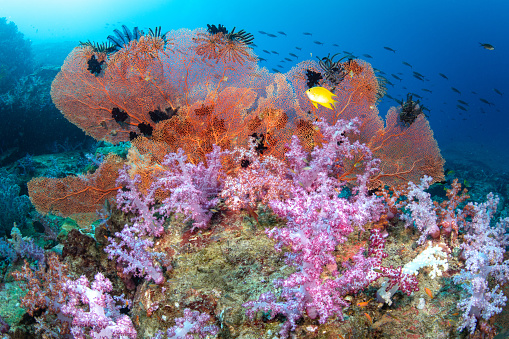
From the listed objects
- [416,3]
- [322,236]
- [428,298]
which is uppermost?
[416,3]

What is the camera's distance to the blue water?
274 feet

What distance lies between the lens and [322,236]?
205cm

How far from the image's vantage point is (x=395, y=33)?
330 ft

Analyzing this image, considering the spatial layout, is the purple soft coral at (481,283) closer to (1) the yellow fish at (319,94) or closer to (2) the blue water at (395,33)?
(1) the yellow fish at (319,94)

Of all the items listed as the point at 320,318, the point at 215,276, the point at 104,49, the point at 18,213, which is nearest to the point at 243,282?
the point at 215,276

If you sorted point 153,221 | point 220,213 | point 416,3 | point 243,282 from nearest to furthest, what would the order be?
1. point 243,282
2. point 153,221
3. point 220,213
4. point 416,3

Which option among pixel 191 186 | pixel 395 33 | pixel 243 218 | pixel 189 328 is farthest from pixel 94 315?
pixel 395 33

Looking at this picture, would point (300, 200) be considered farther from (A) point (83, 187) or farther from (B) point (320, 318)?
(A) point (83, 187)

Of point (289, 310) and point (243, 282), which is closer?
point (289, 310)

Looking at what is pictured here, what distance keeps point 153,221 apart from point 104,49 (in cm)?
422

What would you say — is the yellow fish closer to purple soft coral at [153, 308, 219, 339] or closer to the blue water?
purple soft coral at [153, 308, 219, 339]

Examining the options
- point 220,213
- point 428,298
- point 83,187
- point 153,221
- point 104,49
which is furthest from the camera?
point 104,49

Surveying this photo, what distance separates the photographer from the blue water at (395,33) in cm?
8344

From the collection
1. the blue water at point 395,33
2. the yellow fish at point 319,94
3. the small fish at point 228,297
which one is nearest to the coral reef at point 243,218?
the small fish at point 228,297
